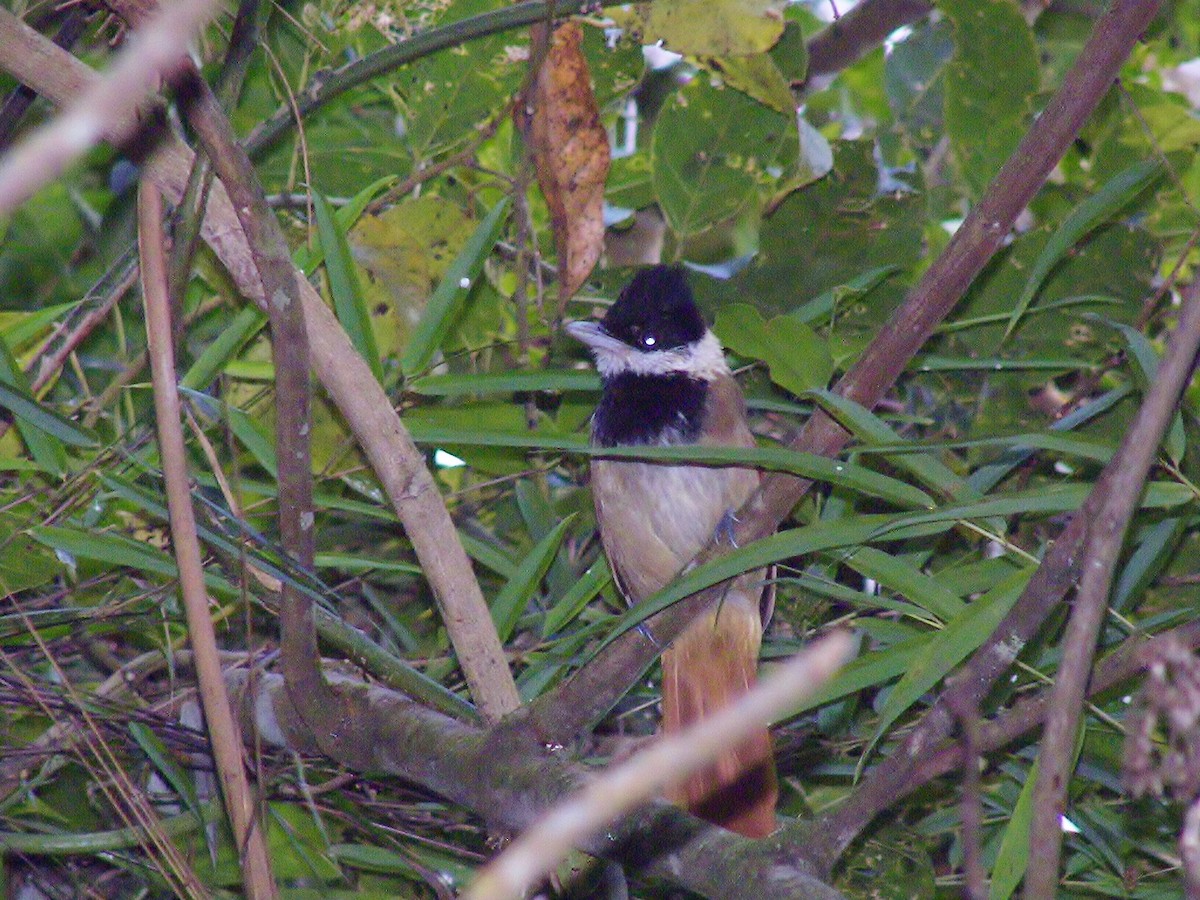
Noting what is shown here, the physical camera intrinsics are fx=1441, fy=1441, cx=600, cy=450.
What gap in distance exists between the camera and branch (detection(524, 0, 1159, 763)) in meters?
2.00

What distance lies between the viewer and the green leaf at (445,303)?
2889 mm

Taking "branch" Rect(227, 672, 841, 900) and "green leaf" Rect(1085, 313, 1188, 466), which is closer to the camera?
"branch" Rect(227, 672, 841, 900)

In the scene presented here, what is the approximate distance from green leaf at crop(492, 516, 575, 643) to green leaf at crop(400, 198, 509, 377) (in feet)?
1.43

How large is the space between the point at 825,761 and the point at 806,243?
119cm

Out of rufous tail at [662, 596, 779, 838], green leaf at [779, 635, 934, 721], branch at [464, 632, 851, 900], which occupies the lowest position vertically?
rufous tail at [662, 596, 779, 838]

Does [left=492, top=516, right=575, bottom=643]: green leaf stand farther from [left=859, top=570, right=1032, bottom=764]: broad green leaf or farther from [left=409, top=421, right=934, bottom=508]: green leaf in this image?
[left=859, top=570, right=1032, bottom=764]: broad green leaf

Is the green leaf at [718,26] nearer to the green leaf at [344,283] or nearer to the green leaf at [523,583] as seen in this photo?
the green leaf at [344,283]

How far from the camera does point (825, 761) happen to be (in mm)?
3057

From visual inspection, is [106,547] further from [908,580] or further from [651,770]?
[651,770]

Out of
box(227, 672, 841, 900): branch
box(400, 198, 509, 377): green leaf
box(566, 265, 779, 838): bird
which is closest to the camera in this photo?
box(227, 672, 841, 900): branch

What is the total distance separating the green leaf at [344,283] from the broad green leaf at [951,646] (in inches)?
44.7

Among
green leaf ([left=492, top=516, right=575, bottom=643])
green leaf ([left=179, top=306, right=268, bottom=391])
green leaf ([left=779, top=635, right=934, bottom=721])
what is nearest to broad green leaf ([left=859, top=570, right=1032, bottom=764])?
green leaf ([left=779, top=635, right=934, bottom=721])

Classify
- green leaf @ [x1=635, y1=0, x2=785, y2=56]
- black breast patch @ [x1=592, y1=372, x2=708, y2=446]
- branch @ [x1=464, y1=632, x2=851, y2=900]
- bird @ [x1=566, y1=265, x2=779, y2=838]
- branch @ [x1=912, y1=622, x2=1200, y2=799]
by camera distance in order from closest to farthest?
branch @ [x1=464, y1=632, x2=851, y2=900] < branch @ [x1=912, y1=622, x2=1200, y2=799] < green leaf @ [x1=635, y1=0, x2=785, y2=56] < bird @ [x1=566, y1=265, x2=779, y2=838] < black breast patch @ [x1=592, y1=372, x2=708, y2=446]

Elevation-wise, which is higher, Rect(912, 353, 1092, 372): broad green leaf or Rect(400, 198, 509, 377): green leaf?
Rect(400, 198, 509, 377): green leaf
